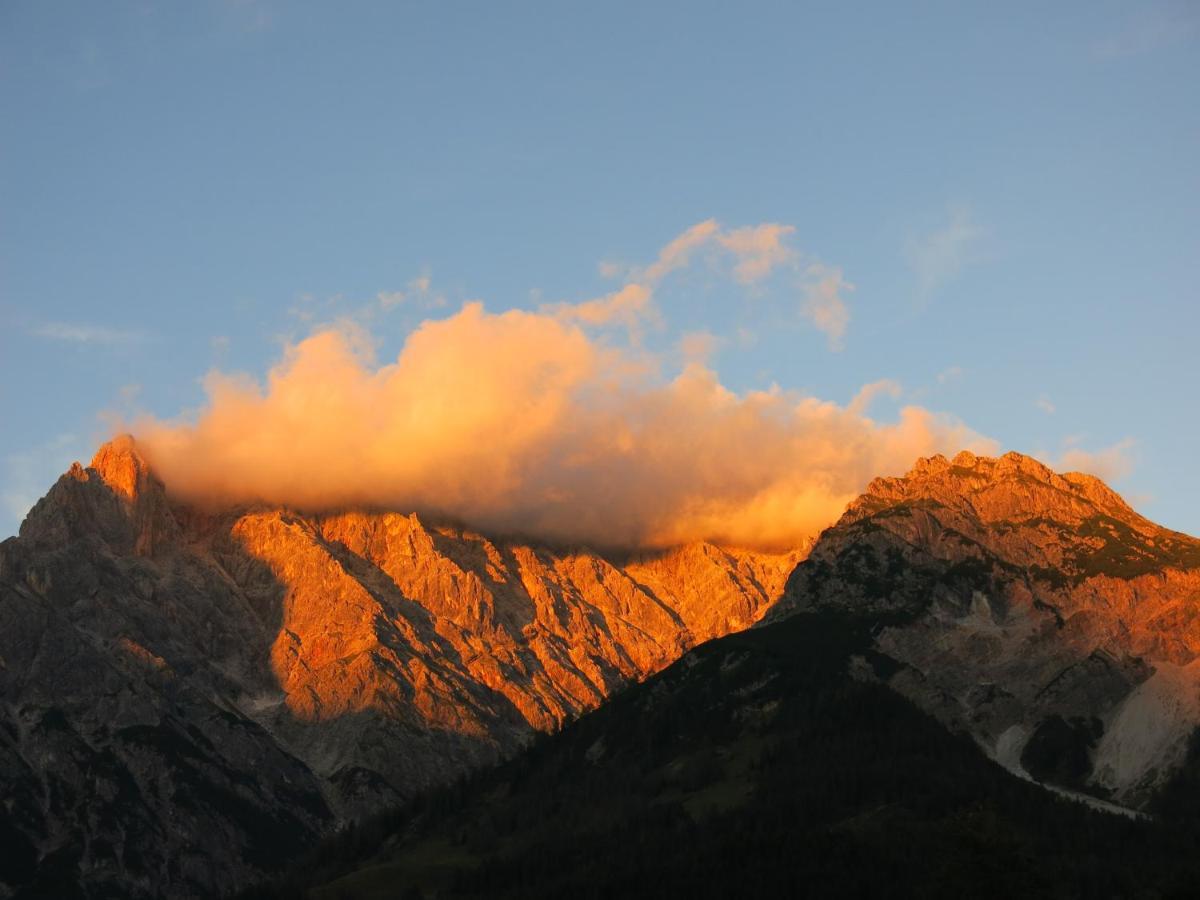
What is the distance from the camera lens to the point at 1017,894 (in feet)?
653

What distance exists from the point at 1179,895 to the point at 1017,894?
59.3 feet

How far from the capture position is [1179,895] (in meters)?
195
